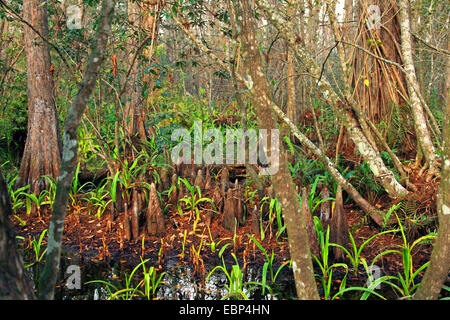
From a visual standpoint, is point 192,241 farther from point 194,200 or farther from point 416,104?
point 416,104

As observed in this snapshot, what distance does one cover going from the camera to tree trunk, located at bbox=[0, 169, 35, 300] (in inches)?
50.8

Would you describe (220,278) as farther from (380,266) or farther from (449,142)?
(449,142)

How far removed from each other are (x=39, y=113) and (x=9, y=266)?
4255mm

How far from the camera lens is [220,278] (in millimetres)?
3404

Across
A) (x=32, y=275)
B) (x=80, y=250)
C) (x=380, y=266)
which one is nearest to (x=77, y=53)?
(x=80, y=250)

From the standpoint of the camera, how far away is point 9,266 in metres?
1.31

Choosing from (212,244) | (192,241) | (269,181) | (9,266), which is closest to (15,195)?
(192,241)

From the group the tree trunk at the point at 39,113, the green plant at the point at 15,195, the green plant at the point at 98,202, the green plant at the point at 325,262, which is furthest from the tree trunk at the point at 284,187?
the tree trunk at the point at 39,113

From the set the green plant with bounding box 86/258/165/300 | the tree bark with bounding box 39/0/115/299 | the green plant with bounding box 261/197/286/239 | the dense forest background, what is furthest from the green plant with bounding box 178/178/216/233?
the tree bark with bounding box 39/0/115/299

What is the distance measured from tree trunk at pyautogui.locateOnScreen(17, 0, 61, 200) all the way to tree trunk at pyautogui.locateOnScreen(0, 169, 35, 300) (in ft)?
12.9

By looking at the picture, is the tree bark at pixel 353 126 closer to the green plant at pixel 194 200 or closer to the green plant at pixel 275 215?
the green plant at pixel 275 215

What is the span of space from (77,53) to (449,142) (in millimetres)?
4319

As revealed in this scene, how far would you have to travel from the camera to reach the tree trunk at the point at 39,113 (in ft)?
16.5

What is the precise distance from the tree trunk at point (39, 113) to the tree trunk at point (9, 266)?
3921mm
